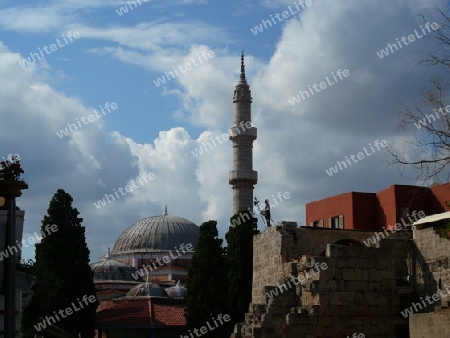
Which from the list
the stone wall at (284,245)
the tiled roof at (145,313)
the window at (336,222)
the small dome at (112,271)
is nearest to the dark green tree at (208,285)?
the tiled roof at (145,313)

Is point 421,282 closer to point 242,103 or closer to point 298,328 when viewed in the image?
point 298,328

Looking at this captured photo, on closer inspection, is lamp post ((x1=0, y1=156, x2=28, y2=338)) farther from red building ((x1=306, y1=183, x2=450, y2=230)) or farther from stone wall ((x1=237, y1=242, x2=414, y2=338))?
red building ((x1=306, y1=183, x2=450, y2=230))

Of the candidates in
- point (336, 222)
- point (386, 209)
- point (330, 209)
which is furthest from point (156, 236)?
point (386, 209)

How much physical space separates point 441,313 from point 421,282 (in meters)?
4.81

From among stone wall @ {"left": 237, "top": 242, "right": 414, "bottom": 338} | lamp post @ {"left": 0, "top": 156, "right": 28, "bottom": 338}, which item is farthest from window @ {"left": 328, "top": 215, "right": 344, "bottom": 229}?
lamp post @ {"left": 0, "top": 156, "right": 28, "bottom": 338}

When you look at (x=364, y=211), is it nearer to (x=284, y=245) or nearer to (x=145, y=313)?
(x=284, y=245)

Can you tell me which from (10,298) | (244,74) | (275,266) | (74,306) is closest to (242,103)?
(244,74)

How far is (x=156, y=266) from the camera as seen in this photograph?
5691 cm

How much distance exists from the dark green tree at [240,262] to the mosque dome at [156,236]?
2549 centimetres

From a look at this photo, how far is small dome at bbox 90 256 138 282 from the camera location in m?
52.2

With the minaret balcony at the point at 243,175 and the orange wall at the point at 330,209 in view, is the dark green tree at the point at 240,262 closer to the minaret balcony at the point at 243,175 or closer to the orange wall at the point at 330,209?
the orange wall at the point at 330,209

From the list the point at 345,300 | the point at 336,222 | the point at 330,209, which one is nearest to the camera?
the point at 345,300

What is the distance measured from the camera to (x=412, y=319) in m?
13.7

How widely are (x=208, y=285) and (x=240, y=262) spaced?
1821 mm
